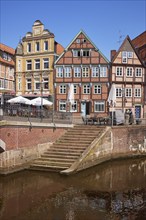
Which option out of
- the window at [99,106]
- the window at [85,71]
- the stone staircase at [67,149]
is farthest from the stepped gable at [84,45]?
the stone staircase at [67,149]

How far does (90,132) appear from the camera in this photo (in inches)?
943

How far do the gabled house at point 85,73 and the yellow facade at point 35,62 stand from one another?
1.82 m

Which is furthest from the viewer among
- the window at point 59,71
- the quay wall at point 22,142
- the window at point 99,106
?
the window at point 59,71

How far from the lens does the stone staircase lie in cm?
1971

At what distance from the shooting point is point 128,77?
123ft

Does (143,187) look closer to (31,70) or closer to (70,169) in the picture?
(70,169)

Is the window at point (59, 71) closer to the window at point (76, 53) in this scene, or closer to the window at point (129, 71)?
the window at point (76, 53)

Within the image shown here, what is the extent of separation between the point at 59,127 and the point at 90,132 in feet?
8.95

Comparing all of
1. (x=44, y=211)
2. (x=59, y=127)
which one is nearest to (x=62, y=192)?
(x=44, y=211)

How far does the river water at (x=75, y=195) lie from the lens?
12.4 m

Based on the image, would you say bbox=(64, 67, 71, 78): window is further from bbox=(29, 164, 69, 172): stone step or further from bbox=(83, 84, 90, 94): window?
bbox=(29, 164, 69, 172): stone step

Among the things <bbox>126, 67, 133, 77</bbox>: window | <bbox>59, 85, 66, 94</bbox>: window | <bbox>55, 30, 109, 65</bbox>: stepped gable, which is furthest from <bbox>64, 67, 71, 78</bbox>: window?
<bbox>126, 67, 133, 77</bbox>: window

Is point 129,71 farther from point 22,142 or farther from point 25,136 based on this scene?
point 22,142

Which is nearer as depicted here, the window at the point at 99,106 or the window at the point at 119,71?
the window at the point at 99,106
